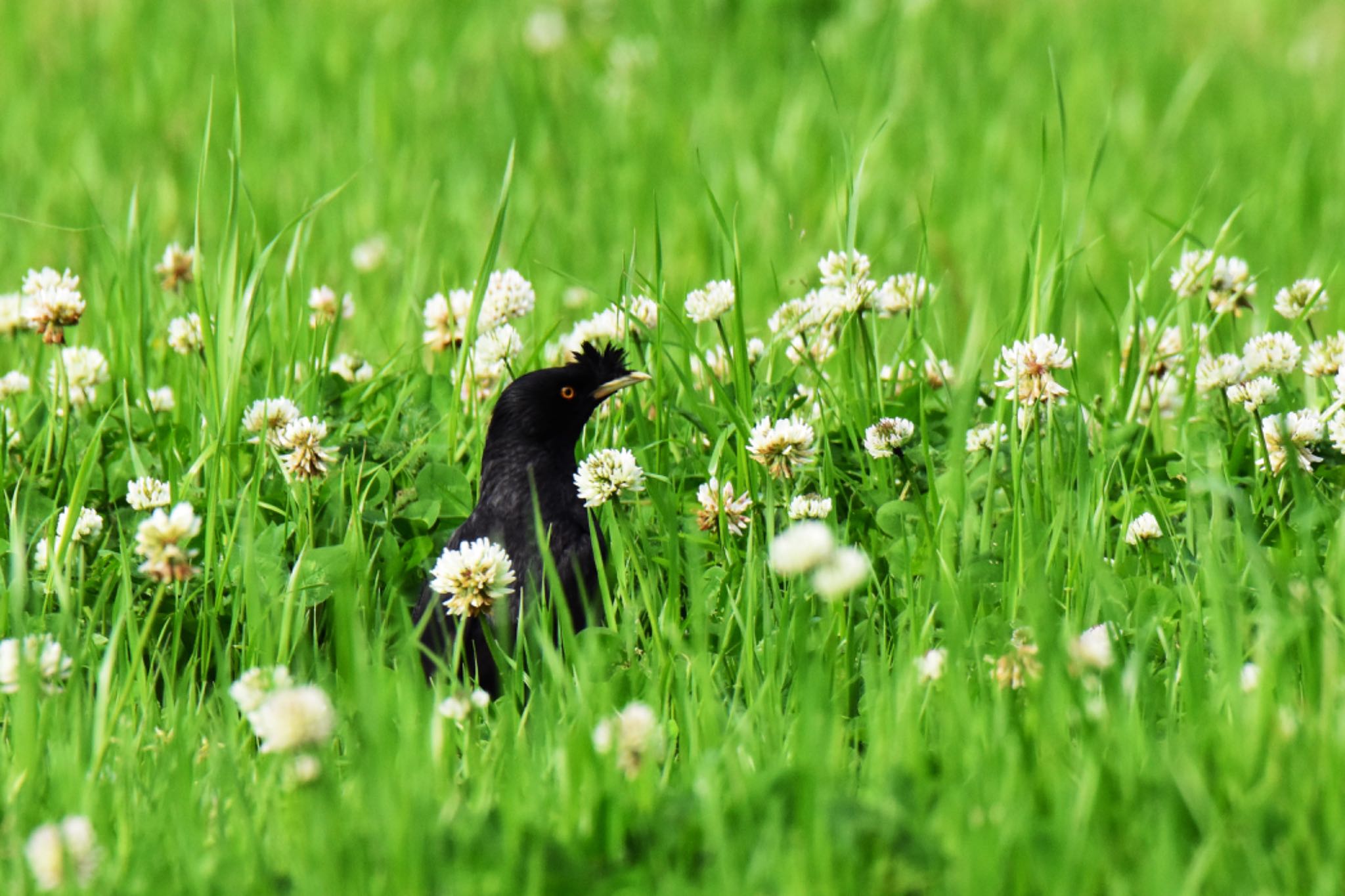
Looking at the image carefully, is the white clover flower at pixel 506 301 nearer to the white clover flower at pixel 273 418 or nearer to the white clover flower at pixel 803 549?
the white clover flower at pixel 273 418

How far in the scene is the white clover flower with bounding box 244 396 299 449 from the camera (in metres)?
3.33

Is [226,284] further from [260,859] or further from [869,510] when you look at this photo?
[260,859]

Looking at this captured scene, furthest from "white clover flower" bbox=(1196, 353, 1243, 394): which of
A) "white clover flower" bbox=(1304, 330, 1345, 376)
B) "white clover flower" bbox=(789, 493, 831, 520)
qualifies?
"white clover flower" bbox=(789, 493, 831, 520)

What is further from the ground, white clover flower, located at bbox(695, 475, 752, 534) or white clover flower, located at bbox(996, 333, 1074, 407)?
white clover flower, located at bbox(996, 333, 1074, 407)

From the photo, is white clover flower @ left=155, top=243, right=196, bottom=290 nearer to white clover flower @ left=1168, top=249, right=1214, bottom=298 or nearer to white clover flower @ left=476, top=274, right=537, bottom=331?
white clover flower @ left=476, top=274, right=537, bottom=331

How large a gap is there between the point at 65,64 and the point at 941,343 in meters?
5.46

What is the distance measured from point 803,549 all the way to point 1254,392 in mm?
1671

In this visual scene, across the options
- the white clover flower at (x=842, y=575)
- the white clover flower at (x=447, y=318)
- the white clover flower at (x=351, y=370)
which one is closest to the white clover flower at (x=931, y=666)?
the white clover flower at (x=842, y=575)

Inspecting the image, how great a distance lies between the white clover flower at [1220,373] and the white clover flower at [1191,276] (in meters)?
0.30

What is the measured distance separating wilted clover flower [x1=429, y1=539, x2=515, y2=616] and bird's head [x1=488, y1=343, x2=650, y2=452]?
73 cm

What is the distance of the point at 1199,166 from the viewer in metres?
7.14

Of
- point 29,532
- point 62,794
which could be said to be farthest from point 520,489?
point 62,794

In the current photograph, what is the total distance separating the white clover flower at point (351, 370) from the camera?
13.9ft

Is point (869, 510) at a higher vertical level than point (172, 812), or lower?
higher
